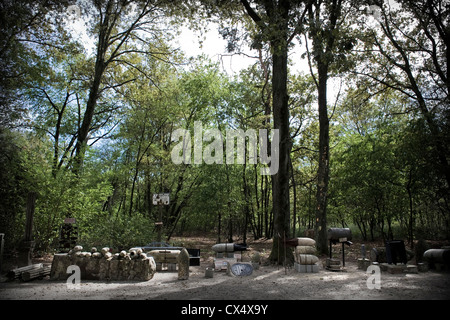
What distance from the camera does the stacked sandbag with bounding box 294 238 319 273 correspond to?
A: 28.6 ft

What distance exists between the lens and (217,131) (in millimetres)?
20203

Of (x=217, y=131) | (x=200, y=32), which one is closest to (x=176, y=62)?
(x=200, y=32)

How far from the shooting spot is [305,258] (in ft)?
28.7

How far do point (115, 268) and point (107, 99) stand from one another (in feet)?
52.5

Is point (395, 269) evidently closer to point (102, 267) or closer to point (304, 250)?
point (304, 250)

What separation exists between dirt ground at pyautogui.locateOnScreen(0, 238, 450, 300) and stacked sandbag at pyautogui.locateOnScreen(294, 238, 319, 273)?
330 mm

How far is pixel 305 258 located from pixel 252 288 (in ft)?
9.23

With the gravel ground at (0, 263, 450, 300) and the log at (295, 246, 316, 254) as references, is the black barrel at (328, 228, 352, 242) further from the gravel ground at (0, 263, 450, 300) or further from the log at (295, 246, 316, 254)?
the gravel ground at (0, 263, 450, 300)

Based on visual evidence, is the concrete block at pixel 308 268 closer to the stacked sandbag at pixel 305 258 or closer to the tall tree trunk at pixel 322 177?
the stacked sandbag at pixel 305 258

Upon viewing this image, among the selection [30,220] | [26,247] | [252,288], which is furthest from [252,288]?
[30,220]

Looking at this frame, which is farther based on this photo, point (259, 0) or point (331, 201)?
point (331, 201)

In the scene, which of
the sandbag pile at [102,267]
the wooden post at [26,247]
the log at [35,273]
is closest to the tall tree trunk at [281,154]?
the sandbag pile at [102,267]

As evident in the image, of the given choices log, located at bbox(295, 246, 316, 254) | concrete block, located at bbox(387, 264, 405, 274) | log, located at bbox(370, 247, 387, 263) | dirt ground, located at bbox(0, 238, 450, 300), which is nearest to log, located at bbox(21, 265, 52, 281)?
dirt ground, located at bbox(0, 238, 450, 300)
